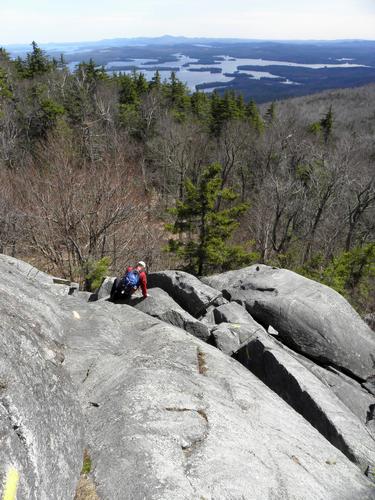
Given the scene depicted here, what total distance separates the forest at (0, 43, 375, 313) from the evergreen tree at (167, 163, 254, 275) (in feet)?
0.29

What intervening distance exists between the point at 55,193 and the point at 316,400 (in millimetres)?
15141

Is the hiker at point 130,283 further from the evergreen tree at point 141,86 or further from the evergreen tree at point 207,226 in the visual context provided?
the evergreen tree at point 141,86

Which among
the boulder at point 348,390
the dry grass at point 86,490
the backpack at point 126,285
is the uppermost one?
the dry grass at point 86,490

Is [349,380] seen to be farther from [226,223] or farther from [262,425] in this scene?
[226,223]

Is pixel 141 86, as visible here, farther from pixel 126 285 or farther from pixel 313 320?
pixel 313 320

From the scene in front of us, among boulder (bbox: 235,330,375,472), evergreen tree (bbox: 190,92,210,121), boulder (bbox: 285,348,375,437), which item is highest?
evergreen tree (bbox: 190,92,210,121)

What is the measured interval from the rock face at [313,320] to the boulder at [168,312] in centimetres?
273

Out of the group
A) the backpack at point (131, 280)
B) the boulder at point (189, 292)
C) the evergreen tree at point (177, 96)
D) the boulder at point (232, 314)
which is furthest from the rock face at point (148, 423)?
the evergreen tree at point (177, 96)

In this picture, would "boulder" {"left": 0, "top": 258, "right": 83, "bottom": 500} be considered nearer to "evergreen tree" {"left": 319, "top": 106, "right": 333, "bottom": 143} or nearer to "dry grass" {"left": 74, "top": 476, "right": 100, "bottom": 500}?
"dry grass" {"left": 74, "top": 476, "right": 100, "bottom": 500}

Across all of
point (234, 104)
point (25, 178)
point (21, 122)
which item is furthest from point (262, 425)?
point (234, 104)

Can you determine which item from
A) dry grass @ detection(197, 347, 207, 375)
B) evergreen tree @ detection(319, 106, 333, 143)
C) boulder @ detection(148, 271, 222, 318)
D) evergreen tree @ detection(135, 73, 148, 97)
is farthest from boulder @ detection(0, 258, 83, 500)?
evergreen tree @ detection(319, 106, 333, 143)

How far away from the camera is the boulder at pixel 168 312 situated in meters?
11.1

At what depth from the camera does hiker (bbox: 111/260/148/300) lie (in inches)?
481

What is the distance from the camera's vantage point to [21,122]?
41.2m
